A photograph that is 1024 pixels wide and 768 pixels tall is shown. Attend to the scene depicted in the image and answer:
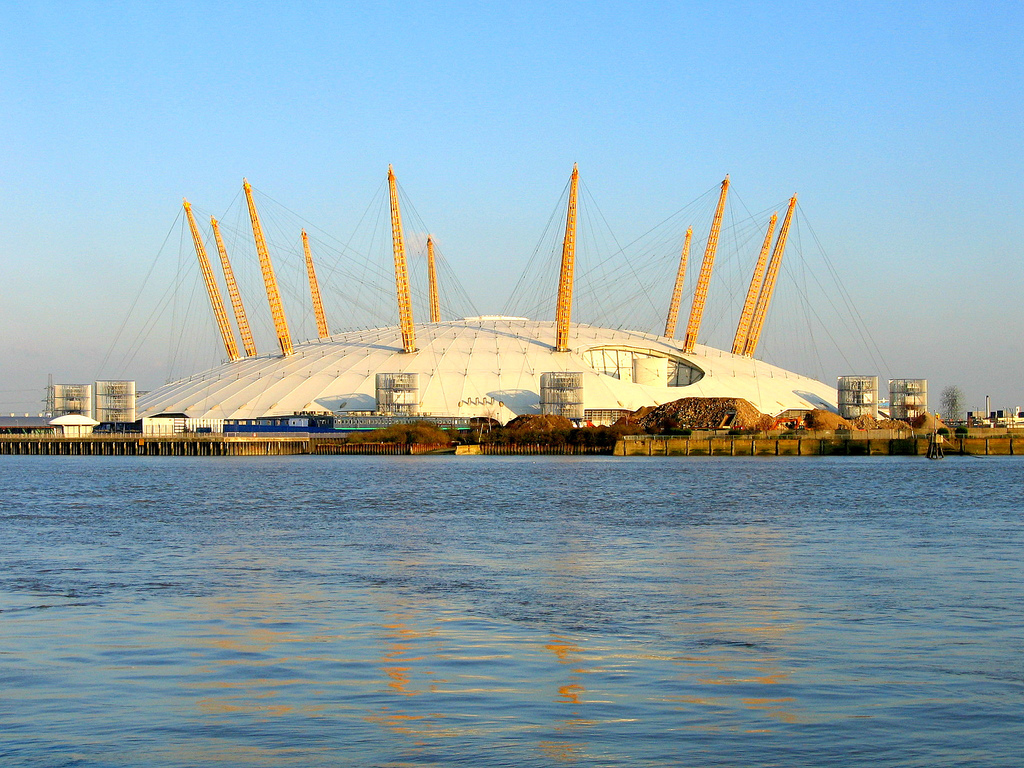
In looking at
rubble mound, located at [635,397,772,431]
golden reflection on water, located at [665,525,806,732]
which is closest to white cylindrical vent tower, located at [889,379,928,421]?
rubble mound, located at [635,397,772,431]

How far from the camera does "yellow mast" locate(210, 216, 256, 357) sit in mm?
129750

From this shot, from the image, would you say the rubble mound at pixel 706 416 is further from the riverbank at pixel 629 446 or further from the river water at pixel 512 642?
the river water at pixel 512 642

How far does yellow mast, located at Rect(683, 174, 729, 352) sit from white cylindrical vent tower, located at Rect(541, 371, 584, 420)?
65.9ft

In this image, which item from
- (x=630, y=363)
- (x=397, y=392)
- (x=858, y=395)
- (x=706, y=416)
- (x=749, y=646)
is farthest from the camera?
(x=630, y=363)

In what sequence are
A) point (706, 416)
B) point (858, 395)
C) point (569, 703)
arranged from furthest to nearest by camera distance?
point (858, 395)
point (706, 416)
point (569, 703)

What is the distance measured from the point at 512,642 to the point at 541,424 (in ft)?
300

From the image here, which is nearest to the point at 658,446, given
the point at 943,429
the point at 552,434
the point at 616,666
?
the point at 552,434

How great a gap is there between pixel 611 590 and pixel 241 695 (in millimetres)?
9484

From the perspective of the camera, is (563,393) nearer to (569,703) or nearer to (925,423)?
(925,423)

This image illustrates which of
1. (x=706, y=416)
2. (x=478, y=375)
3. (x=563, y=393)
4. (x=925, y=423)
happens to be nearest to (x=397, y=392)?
(x=478, y=375)

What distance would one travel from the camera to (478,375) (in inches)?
4537

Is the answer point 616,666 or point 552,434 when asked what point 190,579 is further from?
point 552,434

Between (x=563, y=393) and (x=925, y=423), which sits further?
(x=925, y=423)

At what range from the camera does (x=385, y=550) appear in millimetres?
28781
